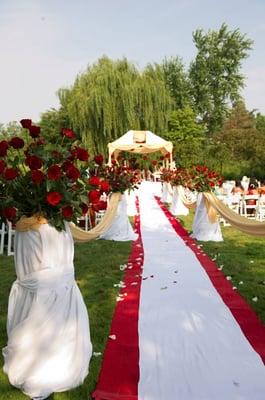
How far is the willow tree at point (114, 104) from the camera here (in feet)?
89.1

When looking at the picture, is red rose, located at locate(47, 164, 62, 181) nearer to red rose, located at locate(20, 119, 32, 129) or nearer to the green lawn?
red rose, located at locate(20, 119, 32, 129)

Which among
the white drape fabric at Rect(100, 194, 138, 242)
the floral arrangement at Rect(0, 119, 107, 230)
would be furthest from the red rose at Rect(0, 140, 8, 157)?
the white drape fabric at Rect(100, 194, 138, 242)

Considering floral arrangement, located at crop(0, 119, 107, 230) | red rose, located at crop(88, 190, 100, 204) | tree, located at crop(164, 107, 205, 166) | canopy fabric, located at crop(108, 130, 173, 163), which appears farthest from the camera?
tree, located at crop(164, 107, 205, 166)

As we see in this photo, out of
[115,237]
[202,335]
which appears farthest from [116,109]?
[202,335]

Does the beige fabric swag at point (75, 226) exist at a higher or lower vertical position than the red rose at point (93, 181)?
lower

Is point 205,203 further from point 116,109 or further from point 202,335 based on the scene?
point 116,109

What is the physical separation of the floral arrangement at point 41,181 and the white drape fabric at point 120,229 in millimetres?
6998

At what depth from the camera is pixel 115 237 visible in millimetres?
10711

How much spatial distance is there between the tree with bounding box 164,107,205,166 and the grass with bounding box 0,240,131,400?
2131cm

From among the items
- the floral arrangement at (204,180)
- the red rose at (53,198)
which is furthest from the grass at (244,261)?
the red rose at (53,198)

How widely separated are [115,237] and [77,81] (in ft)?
72.2

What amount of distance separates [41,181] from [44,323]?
113cm

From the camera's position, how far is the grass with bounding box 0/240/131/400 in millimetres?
3504

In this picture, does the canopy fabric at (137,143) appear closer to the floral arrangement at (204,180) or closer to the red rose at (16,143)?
the floral arrangement at (204,180)
